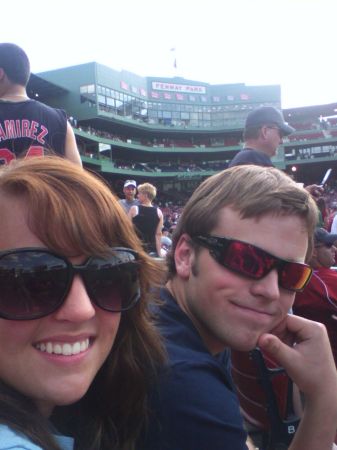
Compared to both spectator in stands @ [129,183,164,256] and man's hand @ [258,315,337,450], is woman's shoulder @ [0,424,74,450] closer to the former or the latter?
man's hand @ [258,315,337,450]

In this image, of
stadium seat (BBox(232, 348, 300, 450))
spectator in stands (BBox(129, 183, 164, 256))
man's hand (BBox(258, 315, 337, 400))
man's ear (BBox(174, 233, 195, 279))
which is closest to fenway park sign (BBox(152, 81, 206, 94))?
spectator in stands (BBox(129, 183, 164, 256))

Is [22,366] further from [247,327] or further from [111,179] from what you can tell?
[111,179]

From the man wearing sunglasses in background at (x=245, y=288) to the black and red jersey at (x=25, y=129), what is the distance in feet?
4.64

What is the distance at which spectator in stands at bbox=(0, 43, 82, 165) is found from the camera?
2543mm

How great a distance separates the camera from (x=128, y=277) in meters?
1.16

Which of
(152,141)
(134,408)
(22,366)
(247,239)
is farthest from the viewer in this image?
(152,141)

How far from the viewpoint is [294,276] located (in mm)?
1451

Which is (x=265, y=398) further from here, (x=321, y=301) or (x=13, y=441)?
(x=13, y=441)

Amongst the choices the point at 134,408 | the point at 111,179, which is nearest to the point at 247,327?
the point at 134,408

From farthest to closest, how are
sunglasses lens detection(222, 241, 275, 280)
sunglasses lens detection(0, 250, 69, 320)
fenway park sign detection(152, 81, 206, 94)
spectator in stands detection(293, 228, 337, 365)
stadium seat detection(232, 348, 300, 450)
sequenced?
fenway park sign detection(152, 81, 206, 94), spectator in stands detection(293, 228, 337, 365), stadium seat detection(232, 348, 300, 450), sunglasses lens detection(222, 241, 275, 280), sunglasses lens detection(0, 250, 69, 320)

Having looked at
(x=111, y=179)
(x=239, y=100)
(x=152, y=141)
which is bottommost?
(x=111, y=179)

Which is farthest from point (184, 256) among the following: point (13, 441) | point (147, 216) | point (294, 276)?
point (147, 216)

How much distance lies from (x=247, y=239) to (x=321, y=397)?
638mm

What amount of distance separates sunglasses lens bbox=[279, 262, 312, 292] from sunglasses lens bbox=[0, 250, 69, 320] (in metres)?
0.78
